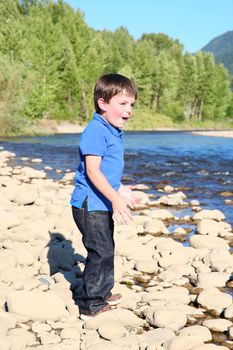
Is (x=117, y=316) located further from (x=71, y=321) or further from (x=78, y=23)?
(x=78, y=23)

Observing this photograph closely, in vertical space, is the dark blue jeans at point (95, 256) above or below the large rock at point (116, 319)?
above

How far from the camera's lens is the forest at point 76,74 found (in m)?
38.0

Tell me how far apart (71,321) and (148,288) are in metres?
1.10

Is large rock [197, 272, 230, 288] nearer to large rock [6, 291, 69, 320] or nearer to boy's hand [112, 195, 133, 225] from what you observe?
large rock [6, 291, 69, 320]

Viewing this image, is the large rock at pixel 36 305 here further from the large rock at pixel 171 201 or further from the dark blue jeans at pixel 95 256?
the large rock at pixel 171 201

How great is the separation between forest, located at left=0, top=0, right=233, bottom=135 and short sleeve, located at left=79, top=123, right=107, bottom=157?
31368mm

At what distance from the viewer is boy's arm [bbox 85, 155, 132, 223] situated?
11.4 feet

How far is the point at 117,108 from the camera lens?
3.67 meters

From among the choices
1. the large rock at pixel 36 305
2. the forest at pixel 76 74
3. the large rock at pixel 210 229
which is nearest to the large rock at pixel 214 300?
the large rock at pixel 36 305

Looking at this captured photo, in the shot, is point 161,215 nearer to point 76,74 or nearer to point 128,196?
point 128,196

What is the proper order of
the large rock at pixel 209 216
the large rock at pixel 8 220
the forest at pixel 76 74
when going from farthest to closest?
the forest at pixel 76 74, the large rock at pixel 209 216, the large rock at pixel 8 220

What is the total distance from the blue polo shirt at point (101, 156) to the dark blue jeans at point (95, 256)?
67 mm

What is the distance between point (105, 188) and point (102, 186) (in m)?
0.03

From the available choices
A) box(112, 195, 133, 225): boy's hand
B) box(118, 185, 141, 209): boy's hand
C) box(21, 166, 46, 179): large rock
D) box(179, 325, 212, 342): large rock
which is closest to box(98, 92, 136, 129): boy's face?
box(118, 185, 141, 209): boy's hand
